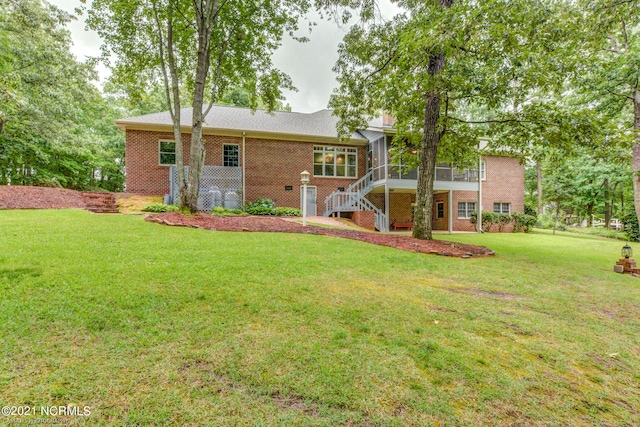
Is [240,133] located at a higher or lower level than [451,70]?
higher

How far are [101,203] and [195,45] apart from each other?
8049 mm

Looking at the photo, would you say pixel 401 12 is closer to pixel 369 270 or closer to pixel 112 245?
pixel 369 270

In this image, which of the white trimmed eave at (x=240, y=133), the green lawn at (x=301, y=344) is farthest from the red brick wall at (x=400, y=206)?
the green lawn at (x=301, y=344)

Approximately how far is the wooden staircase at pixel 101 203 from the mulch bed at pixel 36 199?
274 mm

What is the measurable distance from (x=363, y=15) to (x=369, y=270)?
930 cm

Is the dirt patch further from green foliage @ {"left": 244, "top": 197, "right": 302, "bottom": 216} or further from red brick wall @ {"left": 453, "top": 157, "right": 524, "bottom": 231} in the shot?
red brick wall @ {"left": 453, "top": 157, "right": 524, "bottom": 231}

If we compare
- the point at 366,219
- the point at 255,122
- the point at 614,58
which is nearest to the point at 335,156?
the point at 366,219

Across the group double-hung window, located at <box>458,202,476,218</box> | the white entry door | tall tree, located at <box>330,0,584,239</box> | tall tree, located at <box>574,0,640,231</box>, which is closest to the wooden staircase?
the white entry door

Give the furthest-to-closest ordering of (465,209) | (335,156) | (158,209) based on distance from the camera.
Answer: (465,209) < (335,156) < (158,209)

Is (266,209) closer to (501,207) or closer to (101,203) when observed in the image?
(101,203)

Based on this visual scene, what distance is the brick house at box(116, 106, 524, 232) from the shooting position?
48.8 ft

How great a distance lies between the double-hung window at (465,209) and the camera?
19.1 metres

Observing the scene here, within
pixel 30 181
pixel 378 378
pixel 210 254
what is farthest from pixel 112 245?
pixel 30 181

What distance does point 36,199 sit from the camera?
1142 cm
